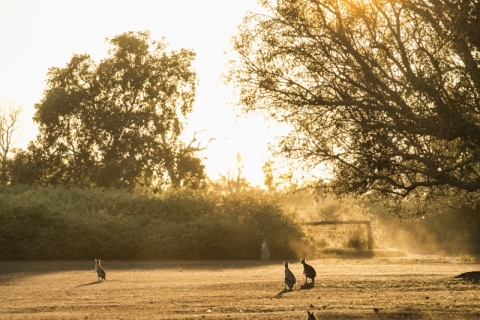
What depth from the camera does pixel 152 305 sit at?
1922 cm

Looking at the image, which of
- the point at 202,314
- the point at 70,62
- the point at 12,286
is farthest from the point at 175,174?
the point at 202,314

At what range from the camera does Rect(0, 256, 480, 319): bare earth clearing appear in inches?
688

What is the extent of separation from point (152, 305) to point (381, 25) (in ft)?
32.4

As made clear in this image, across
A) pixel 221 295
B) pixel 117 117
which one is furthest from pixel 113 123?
pixel 221 295

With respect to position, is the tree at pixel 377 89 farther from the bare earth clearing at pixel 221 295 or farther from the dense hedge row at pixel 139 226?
the dense hedge row at pixel 139 226

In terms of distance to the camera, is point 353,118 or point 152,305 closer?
point 152,305

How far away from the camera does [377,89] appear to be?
71.4 ft

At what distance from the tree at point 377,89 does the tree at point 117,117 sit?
3891cm

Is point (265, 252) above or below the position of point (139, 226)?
below

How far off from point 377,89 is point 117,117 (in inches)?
1665

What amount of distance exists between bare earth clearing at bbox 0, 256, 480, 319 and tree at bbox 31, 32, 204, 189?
28297 millimetres

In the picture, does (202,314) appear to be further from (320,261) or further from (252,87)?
(320,261)

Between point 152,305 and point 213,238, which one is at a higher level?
point 213,238

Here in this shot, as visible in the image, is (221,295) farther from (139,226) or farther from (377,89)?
(139,226)
